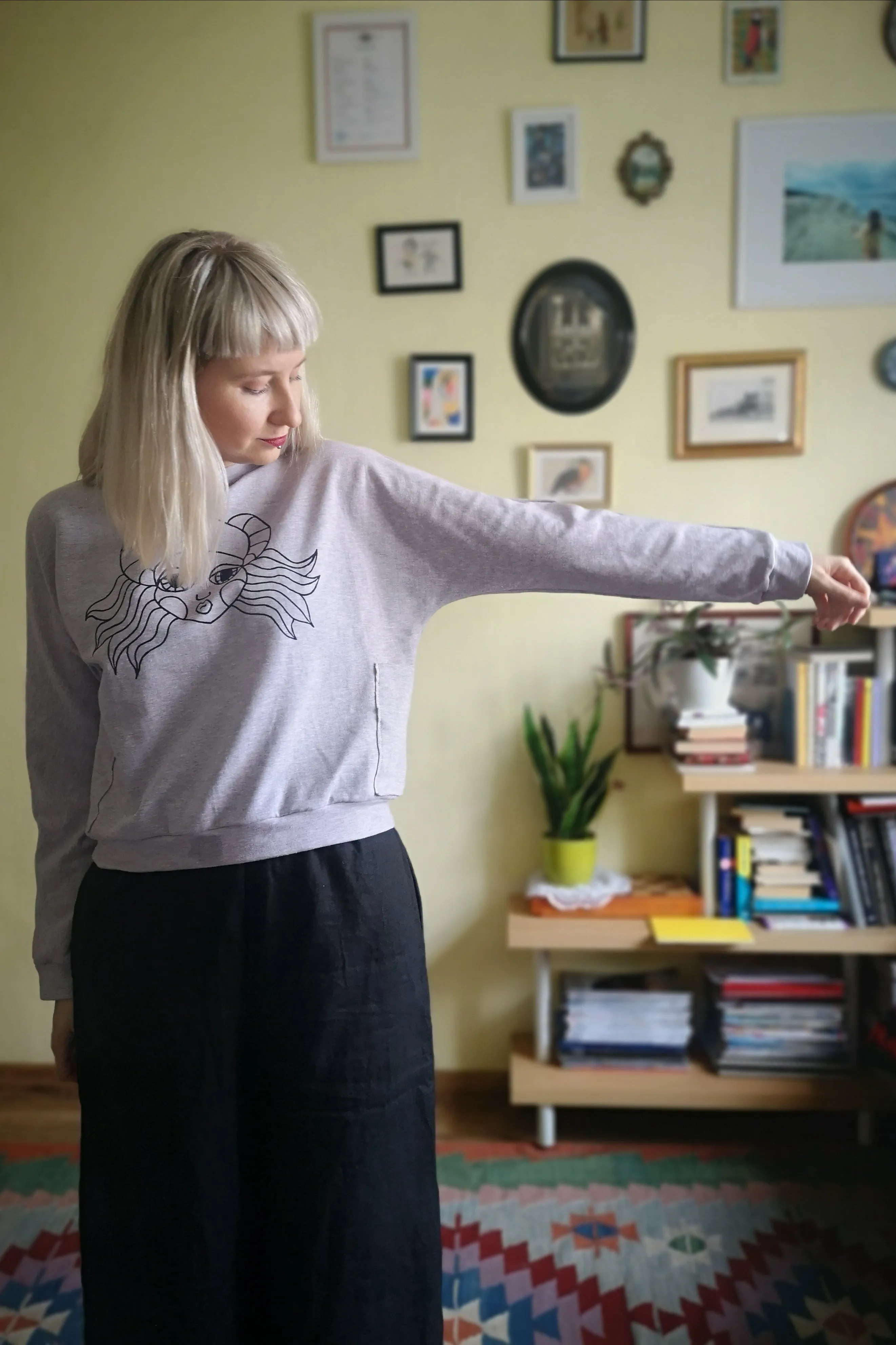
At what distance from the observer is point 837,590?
95 centimetres

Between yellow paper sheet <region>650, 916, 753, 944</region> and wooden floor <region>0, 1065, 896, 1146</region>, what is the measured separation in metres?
0.52

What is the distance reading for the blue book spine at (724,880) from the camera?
208cm

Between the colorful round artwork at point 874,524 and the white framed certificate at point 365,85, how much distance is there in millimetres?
1257

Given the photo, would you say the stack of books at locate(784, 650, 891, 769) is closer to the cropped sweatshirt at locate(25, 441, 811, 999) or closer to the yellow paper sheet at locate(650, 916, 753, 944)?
the yellow paper sheet at locate(650, 916, 753, 944)

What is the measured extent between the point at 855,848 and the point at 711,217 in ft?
4.57

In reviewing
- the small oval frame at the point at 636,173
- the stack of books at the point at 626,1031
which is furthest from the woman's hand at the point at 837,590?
the small oval frame at the point at 636,173

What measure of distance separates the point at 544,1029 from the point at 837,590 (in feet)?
4.88

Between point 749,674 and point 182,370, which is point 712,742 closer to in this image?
point 749,674

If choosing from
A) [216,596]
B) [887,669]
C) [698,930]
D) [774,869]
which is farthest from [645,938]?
[216,596]

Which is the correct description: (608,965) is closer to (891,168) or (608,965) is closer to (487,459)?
(487,459)

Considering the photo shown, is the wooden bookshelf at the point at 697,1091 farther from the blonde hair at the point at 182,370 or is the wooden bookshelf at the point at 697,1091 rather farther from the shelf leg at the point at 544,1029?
the blonde hair at the point at 182,370

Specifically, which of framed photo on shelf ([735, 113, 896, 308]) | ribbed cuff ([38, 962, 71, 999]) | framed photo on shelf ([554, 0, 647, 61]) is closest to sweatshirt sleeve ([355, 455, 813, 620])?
ribbed cuff ([38, 962, 71, 999])

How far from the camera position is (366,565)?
97 cm

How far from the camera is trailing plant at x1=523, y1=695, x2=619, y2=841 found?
212 cm
